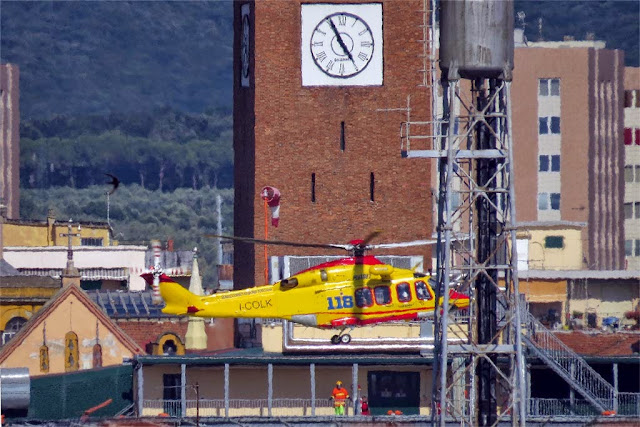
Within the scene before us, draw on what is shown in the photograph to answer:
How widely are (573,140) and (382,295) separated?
300ft

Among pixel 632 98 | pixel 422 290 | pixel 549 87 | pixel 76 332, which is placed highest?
pixel 549 87

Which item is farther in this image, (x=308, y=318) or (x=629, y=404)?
(x=629, y=404)

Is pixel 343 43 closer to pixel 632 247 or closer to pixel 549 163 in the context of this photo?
pixel 549 163

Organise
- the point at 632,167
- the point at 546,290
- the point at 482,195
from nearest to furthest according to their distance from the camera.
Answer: the point at 482,195 < the point at 546,290 < the point at 632,167

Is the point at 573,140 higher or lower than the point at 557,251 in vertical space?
higher

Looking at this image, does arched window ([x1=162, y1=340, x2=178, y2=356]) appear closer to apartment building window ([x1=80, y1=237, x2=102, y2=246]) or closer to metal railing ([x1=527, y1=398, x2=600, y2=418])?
metal railing ([x1=527, y1=398, x2=600, y2=418])

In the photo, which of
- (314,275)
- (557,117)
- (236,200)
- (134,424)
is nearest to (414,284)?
(314,275)

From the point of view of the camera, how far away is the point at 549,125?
157 meters

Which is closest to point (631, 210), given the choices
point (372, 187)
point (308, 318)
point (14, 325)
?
point (372, 187)

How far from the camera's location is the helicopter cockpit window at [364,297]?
230 feet

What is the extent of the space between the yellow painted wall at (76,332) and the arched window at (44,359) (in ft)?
0.49

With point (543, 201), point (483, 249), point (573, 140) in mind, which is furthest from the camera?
point (573, 140)

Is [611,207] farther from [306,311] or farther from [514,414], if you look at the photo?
[514,414]

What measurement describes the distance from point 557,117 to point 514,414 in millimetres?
101870
